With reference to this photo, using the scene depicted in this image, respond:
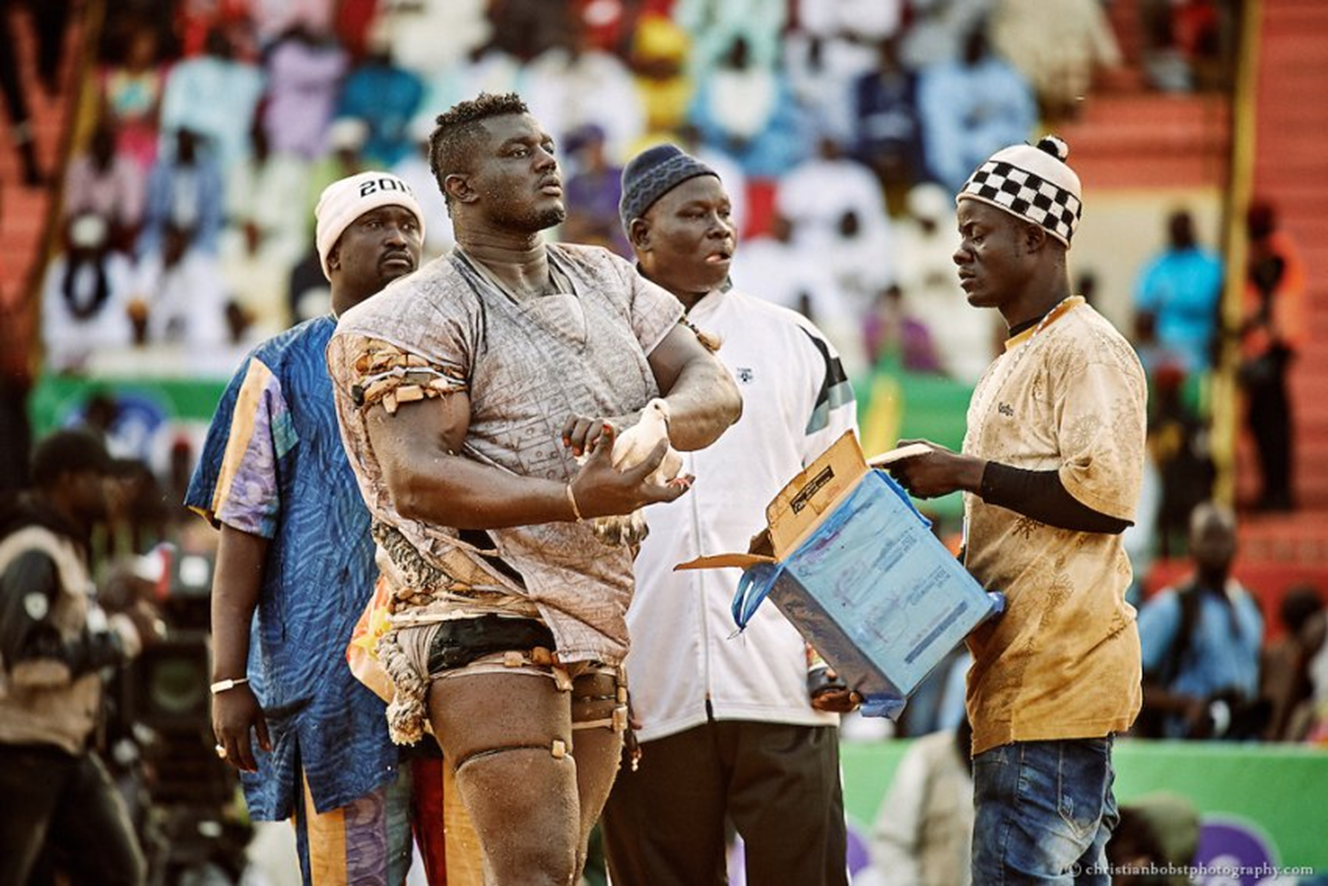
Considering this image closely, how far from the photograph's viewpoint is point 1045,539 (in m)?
5.71

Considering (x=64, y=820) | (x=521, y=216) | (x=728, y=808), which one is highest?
(x=521, y=216)

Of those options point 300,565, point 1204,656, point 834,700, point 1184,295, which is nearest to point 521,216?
point 300,565

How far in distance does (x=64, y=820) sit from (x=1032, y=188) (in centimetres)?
453

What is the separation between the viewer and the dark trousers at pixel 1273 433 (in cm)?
1661

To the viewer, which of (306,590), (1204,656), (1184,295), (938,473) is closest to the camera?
(938,473)

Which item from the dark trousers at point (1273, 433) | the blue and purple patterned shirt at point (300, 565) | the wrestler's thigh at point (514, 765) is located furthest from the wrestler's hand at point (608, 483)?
the dark trousers at point (1273, 433)

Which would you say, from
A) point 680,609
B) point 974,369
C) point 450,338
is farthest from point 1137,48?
point 450,338

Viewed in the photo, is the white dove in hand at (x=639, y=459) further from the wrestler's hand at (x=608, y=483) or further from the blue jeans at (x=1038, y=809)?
the blue jeans at (x=1038, y=809)

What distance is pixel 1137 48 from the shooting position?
20.9m

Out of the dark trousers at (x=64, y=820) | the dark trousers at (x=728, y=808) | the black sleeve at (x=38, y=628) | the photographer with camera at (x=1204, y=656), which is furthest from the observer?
the photographer with camera at (x=1204, y=656)

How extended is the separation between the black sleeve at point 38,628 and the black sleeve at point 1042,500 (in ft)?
12.9

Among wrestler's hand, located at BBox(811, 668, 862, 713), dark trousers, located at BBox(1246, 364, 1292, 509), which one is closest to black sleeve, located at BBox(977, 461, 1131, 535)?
wrestler's hand, located at BBox(811, 668, 862, 713)

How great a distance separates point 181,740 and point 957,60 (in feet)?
40.0

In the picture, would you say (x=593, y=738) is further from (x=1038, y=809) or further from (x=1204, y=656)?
(x=1204, y=656)
